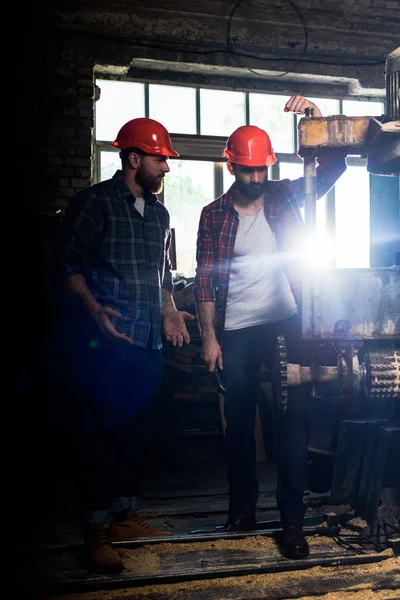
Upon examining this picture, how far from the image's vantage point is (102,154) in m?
7.80

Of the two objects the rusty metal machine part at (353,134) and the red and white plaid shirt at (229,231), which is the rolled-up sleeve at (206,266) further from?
the rusty metal machine part at (353,134)

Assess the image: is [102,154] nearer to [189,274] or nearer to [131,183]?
[189,274]

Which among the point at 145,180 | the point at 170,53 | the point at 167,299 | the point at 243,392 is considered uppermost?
the point at 170,53

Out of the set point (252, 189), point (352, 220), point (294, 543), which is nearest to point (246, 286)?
point (252, 189)

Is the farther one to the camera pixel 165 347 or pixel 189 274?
pixel 189 274

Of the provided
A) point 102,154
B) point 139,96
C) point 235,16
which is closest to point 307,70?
point 235,16

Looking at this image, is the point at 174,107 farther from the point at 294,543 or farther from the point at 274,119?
the point at 294,543

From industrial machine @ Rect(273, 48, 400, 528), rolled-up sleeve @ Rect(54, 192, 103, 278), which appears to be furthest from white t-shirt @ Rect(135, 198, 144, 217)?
industrial machine @ Rect(273, 48, 400, 528)

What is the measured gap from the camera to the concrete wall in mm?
7082

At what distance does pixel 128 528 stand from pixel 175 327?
3.50ft

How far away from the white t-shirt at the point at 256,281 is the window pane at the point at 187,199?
13.3 feet

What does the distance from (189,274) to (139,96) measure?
2037 millimetres

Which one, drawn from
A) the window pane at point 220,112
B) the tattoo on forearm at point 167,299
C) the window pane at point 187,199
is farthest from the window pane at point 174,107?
the tattoo on forearm at point 167,299

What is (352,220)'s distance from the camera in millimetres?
8555
